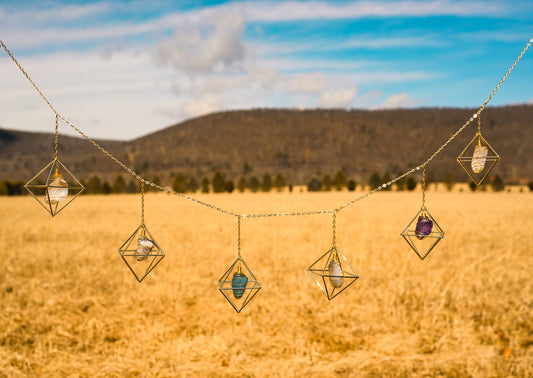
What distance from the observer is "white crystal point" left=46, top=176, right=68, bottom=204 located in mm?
1920

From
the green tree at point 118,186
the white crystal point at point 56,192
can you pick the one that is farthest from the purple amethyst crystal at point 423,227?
the green tree at point 118,186

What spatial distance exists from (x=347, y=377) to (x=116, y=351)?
3600 mm

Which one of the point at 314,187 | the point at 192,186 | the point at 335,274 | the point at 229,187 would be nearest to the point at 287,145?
the point at 314,187

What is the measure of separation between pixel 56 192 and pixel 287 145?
106 m

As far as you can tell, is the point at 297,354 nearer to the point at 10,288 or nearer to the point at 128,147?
the point at 10,288

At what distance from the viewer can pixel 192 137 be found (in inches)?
4380

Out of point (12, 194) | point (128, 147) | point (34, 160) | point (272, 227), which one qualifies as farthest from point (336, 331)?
point (128, 147)

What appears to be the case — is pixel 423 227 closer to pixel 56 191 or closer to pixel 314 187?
pixel 56 191

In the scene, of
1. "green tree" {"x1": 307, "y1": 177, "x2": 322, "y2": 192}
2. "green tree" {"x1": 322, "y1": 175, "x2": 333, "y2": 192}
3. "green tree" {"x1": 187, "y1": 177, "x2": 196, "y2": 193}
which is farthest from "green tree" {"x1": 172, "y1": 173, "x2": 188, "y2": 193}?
"green tree" {"x1": 322, "y1": 175, "x2": 333, "y2": 192}

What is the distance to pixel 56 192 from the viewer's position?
6.40ft

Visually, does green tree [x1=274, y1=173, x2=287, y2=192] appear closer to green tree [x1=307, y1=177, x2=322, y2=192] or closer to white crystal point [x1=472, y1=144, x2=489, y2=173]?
green tree [x1=307, y1=177, x2=322, y2=192]

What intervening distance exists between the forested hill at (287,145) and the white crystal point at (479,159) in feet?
213

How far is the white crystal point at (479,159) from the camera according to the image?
6.22ft

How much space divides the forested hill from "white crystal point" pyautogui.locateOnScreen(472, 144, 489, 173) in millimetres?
64947
